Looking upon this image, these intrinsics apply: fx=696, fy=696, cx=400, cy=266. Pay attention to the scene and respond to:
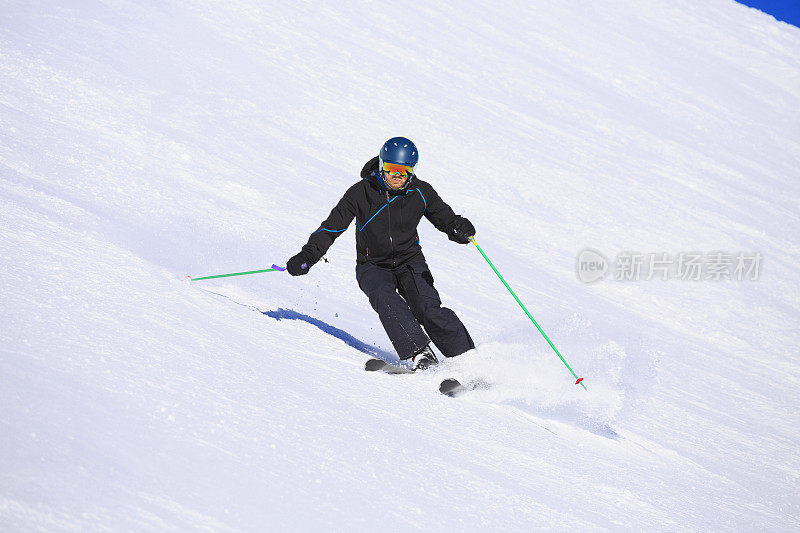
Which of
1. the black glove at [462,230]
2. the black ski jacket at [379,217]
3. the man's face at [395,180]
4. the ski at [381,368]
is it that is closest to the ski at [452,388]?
the ski at [381,368]

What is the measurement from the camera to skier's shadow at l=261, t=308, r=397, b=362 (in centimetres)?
450

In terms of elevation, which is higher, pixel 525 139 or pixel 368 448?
pixel 525 139

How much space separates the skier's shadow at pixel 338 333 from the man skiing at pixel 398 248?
1.09 ft

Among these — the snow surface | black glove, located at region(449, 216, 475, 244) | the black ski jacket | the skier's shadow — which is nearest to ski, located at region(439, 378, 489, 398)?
the snow surface

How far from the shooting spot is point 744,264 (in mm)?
11391

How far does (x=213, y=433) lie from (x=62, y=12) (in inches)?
368

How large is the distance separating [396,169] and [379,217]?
0.35 metres

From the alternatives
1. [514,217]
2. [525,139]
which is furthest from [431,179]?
[525,139]

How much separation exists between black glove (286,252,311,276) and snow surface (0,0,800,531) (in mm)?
320

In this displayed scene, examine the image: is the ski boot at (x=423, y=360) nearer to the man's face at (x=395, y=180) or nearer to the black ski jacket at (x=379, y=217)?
the black ski jacket at (x=379, y=217)

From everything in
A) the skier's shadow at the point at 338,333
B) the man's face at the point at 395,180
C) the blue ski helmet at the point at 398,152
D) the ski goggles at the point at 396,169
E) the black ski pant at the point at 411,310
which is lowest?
the skier's shadow at the point at 338,333

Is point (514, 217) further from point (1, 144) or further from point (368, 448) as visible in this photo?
point (368, 448)

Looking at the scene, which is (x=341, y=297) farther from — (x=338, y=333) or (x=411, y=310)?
(x=411, y=310)

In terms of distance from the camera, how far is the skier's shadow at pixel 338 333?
450 cm
